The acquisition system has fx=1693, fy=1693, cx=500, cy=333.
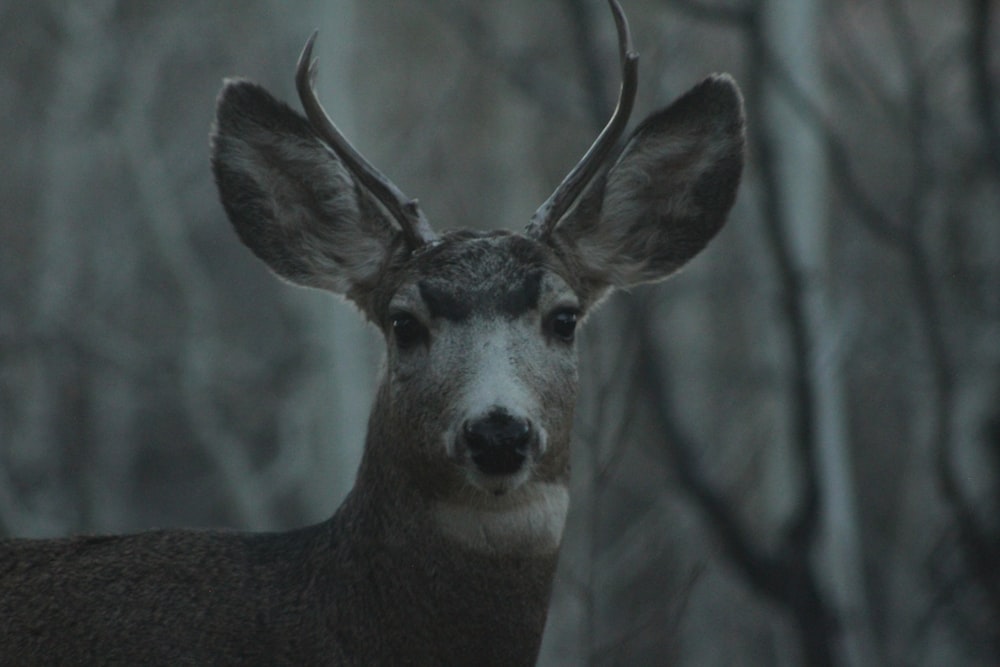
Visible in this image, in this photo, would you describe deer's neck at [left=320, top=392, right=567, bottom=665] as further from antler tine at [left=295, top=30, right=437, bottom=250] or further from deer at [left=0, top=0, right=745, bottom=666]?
antler tine at [left=295, top=30, right=437, bottom=250]

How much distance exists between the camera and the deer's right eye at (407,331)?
15.6 feet

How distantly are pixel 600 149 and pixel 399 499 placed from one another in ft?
3.90

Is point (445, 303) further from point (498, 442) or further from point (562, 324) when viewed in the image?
point (498, 442)

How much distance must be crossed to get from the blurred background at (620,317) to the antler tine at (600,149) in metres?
0.55

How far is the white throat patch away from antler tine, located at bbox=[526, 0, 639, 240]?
0.89 meters

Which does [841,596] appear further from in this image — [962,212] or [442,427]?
[442,427]

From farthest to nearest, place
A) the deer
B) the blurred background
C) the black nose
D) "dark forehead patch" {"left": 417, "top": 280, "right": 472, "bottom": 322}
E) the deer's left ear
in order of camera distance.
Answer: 1. the blurred background
2. the deer's left ear
3. "dark forehead patch" {"left": 417, "top": 280, "right": 472, "bottom": 322}
4. the deer
5. the black nose

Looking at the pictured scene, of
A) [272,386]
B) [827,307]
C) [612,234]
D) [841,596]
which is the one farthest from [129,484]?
[612,234]

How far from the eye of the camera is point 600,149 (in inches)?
195

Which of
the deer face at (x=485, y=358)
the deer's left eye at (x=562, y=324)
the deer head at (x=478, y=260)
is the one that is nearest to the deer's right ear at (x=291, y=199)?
the deer head at (x=478, y=260)

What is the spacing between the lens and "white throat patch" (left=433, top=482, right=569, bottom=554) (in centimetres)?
452

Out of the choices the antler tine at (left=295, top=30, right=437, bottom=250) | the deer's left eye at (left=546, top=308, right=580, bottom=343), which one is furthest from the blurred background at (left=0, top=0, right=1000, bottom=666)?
the antler tine at (left=295, top=30, right=437, bottom=250)

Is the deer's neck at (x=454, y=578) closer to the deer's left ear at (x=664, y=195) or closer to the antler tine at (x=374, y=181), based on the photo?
the antler tine at (x=374, y=181)

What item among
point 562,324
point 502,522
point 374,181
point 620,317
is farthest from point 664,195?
point 620,317
